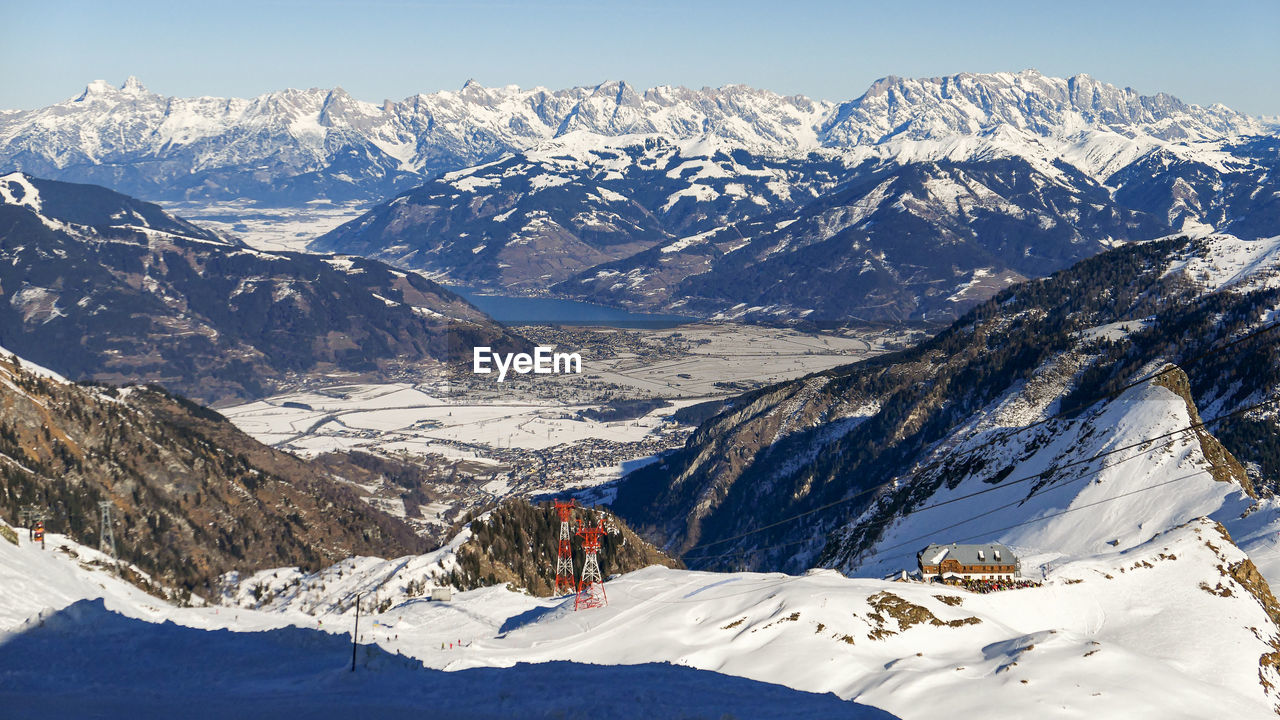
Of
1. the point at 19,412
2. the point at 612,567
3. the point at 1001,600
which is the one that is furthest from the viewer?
the point at 19,412

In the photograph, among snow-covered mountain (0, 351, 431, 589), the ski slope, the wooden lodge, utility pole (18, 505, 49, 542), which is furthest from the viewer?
snow-covered mountain (0, 351, 431, 589)

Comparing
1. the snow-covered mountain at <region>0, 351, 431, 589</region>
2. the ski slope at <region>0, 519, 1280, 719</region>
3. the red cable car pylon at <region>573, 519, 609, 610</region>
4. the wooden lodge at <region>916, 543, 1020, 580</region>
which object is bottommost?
the snow-covered mountain at <region>0, 351, 431, 589</region>

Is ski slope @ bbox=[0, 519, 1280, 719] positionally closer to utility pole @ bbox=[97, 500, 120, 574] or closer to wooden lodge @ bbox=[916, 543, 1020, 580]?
wooden lodge @ bbox=[916, 543, 1020, 580]

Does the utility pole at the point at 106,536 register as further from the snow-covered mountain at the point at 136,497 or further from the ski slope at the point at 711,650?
the ski slope at the point at 711,650

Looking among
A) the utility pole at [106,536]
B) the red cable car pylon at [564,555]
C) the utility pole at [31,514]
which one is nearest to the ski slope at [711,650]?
the red cable car pylon at [564,555]

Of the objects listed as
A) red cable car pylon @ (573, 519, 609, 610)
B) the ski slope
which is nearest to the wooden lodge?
the ski slope

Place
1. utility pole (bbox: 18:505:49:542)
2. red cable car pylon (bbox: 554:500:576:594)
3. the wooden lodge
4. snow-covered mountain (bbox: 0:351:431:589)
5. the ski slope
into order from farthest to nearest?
1. snow-covered mountain (bbox: 0:351:431:589)
2. utility pole (bbox: 18:505:49:542)
3. red cable car pylon (bbox: 554:500:576:594)
4. the wooden lodge
5. the ski slope

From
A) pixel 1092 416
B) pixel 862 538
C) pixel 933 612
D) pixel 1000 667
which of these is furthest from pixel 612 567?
pixel 1000 667

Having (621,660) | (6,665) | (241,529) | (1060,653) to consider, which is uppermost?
(6,665)

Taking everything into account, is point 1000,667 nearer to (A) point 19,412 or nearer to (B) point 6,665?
(B) point 6,665
